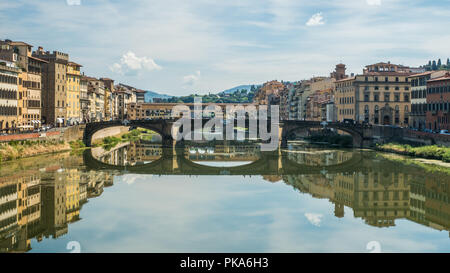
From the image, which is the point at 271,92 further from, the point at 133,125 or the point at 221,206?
the point at 221,206

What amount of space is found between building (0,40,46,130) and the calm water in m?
13.4

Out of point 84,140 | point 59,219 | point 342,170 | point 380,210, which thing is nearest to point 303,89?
point 84,140

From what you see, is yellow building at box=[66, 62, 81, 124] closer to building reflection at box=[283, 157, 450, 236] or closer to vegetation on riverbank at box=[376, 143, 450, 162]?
vegetation on riverbank at box=[376, 143, 450, 162]

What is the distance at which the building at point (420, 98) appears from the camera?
62406 millimetres

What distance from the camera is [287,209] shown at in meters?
29.5

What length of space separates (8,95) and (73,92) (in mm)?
20468

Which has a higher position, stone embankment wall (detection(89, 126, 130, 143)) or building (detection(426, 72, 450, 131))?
building (detection(426, 72, 450, 131))

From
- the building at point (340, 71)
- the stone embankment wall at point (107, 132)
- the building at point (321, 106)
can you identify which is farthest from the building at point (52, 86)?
the building at point (340, 71)

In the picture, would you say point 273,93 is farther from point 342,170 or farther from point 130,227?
point 130,227

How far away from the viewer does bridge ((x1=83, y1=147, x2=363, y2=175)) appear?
152 feet

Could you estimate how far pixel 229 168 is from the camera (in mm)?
49312

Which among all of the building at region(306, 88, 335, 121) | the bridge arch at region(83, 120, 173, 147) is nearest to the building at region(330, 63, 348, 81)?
the building at region(306, 88, 335, 121)

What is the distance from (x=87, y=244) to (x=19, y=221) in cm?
575

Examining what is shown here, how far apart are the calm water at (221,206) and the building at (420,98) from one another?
1366 centimetres
